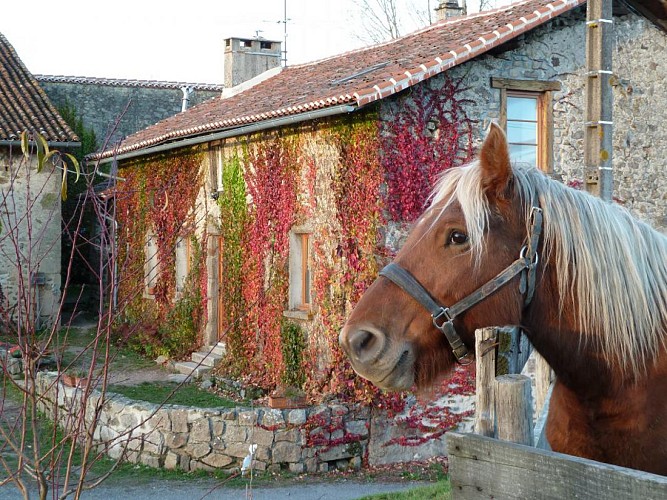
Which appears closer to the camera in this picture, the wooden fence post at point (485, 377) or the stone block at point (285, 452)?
the wooden fence post at point (485, 377)

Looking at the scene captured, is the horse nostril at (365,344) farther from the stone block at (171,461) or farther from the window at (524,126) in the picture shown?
the window at (524,126)

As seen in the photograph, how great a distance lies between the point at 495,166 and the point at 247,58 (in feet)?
64.1

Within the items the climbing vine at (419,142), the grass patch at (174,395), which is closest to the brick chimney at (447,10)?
the climbing vine at (419,142)

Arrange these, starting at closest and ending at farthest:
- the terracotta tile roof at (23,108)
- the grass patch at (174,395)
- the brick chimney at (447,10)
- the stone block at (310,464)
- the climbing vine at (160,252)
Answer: the stone block at (310,464)
the grass patch at (174,395)
the climbing vine at (160,252)
the brick chimney at (447,10)
the terracotta tile roof at (23,108)

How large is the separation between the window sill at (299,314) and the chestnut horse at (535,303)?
30.5 ft

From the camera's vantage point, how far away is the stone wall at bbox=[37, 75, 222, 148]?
2603 cm

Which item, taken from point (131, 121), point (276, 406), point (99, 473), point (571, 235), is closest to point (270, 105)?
point (276, 406)

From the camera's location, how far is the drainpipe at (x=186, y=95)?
26.0 meters

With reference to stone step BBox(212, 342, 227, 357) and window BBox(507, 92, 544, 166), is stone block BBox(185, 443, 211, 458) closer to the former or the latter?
stone step BBox(212, 342, 227, 357)

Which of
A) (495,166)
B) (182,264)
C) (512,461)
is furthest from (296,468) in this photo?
(182,264)

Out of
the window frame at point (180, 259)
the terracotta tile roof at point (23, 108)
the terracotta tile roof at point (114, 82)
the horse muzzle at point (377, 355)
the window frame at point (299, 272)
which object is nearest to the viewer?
the horse muzzle at point (377, 355)

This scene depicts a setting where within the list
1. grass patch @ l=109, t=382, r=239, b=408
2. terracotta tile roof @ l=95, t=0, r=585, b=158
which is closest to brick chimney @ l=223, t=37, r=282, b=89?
terracotta tile roof @ l=95, t=0, r=585, b=158

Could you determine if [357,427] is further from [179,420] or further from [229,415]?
[179,420]

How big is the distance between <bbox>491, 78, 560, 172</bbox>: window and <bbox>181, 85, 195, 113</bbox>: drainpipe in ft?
51.4
